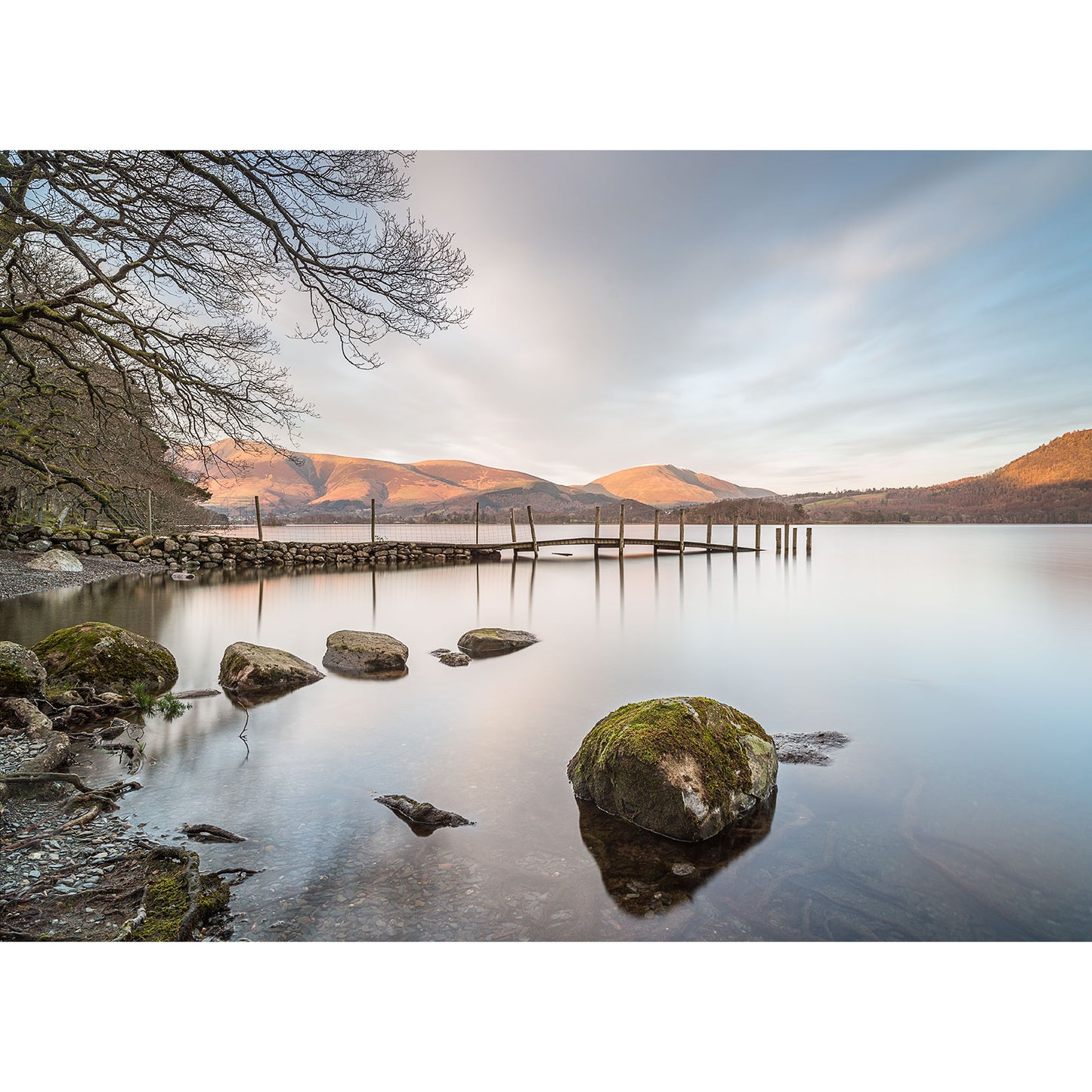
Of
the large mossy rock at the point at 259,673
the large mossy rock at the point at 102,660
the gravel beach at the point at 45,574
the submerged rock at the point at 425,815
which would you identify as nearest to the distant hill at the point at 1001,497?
the submerged rock at the point at 425,815

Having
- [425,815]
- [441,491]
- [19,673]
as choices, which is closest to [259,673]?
[19,673]

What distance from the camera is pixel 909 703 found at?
22.1ft

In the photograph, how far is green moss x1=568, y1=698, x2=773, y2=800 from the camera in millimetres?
3395

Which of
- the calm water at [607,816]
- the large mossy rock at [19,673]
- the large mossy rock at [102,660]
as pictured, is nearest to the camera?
the calm water at [607,816]

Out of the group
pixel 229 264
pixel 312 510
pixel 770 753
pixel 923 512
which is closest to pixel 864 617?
pixel 770 753

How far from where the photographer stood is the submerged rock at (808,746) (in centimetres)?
464

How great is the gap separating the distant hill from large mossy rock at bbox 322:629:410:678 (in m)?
14.2

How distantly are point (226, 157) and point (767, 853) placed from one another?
19.6 ft

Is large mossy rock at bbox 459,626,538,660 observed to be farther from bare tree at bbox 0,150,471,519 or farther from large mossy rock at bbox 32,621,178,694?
bare tree at bbox 0,150,471,519

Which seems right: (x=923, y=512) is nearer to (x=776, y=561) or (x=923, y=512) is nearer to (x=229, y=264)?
(x=776, y=561)

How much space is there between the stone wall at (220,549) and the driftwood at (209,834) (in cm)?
1921

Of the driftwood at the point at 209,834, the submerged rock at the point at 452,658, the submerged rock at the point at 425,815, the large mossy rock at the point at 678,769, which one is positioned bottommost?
the submerged rock at the point at 452,658

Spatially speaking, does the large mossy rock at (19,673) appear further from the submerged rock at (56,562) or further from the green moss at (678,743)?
the submerged rock at (56,562)

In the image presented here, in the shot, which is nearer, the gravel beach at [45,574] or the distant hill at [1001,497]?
the gravel beach at [45,574]
